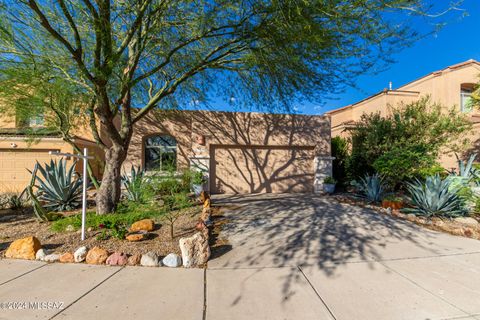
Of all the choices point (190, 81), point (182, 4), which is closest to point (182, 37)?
point (182, 4)

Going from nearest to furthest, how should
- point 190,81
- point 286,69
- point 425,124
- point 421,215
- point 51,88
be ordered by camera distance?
point 51,88 < point 286,69 < point 421,215 < point 190,81 < point 425,124

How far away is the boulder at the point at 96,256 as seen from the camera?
367 centimetres

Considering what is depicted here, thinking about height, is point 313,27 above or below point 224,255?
above

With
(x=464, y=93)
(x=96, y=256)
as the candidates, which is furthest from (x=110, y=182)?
(x=464, y=93)

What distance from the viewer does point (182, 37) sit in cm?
565

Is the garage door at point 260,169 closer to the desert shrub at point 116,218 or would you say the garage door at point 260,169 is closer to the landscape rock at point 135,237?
the desert shrub at point 116,218

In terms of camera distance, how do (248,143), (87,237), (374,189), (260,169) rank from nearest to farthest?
(87,237), (374,189), (248,143), (260,169)

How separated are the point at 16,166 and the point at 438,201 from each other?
57.3 ft

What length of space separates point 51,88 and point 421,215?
10.5 m

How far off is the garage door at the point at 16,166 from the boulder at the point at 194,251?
11.7 meters

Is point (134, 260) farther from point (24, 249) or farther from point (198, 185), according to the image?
point (198, 185)

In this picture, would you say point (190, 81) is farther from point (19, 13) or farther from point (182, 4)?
point (19, 13)

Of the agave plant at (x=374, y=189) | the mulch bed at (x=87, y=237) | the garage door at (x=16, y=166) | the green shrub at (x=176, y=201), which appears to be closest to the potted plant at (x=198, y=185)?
the mulch bed at (x=87, y=237)

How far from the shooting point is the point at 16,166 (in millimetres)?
11156
